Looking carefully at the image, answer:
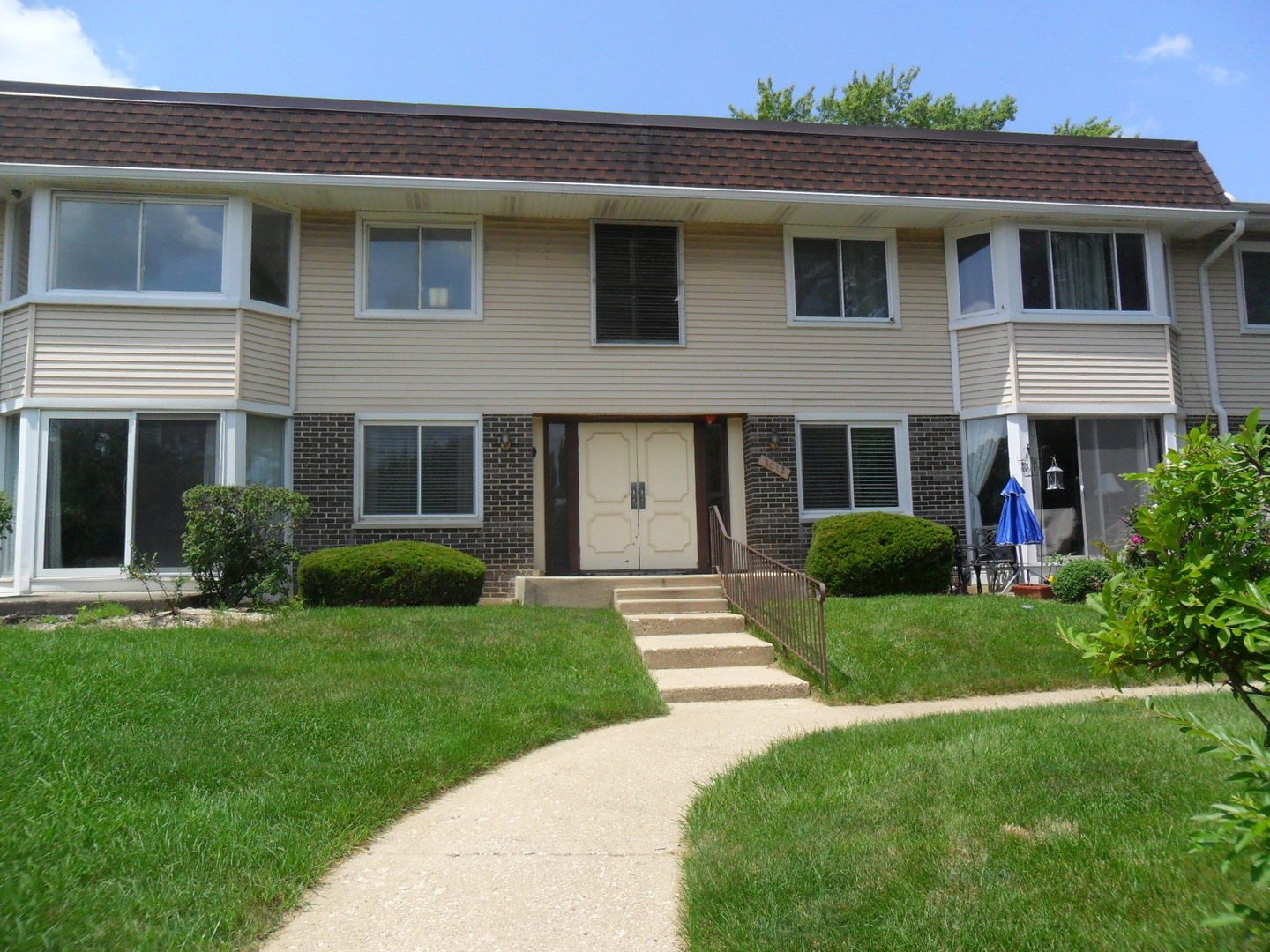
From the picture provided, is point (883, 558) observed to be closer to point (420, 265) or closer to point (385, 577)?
point (385, 577)

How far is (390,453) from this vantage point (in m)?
13.2

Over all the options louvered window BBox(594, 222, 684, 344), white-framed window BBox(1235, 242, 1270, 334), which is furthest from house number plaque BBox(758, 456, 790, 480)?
white-framed window BBox(1235, 242, 1270, 334)

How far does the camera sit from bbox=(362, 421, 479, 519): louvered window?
43.2 feet

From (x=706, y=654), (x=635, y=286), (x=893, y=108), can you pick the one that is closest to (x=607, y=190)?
(x=635, y=286)

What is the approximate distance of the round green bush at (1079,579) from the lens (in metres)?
12.1

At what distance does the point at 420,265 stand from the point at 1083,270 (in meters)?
9.37

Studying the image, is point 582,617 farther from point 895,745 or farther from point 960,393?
point 960,393

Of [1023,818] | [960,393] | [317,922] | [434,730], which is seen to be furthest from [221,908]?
[960,393]

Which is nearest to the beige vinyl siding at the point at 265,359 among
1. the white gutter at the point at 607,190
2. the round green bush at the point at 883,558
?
the white gutter at the point at 607,190

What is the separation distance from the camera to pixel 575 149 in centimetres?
1345

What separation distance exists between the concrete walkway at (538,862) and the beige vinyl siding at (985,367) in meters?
8.64

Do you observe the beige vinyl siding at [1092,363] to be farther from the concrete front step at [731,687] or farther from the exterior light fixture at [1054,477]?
the concrete front step at [731,687]

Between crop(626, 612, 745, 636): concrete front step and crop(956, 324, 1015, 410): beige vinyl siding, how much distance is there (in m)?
5.67

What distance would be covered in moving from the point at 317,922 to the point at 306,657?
14.9ft
